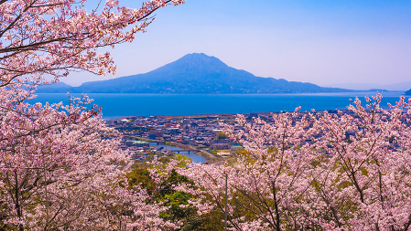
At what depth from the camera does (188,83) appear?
567ft

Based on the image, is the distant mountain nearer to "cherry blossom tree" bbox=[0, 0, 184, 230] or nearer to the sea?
the sea

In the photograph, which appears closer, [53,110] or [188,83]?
[53,110]

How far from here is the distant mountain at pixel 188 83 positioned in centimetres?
14825

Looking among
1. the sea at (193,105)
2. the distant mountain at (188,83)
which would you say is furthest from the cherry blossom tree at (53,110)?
the distant mountain at (188,83)

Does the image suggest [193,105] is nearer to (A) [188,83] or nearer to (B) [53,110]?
(B) [53,110]

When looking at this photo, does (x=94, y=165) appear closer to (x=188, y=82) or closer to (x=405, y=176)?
(x=405, y=176)

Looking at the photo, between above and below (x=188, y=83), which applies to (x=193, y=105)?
below

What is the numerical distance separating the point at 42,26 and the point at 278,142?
4.19 metres

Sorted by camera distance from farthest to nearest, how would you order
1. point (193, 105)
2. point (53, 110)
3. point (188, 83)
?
point (188, 83) → point (193, 105) → point (53, 110)

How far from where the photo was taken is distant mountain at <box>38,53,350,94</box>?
148250 millimetres

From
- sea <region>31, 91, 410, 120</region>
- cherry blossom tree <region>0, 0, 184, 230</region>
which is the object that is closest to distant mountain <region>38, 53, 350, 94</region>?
sea <region>31, 91, 410, 120</region>

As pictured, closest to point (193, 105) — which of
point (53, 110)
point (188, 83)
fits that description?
point (53, 110)

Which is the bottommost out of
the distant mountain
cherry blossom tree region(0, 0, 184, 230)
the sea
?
the sea

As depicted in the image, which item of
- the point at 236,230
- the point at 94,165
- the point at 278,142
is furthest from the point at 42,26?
the point at 236,230
